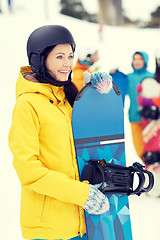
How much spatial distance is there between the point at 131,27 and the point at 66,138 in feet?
19.0

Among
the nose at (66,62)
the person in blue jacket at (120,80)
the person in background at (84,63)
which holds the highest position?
the nose at (66,62)

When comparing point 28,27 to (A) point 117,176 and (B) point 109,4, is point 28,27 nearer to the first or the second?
(B) point 109,4

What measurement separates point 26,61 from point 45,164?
4139 mm

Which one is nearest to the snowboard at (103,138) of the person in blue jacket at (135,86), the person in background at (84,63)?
the person in background at (84,63)

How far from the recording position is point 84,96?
1.65 m

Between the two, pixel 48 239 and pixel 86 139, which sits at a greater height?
pixel 86 139

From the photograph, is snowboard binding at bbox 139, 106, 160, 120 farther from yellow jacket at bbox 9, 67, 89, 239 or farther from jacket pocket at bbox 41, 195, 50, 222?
jacket pocket at bbox 41, 195, 50, 222

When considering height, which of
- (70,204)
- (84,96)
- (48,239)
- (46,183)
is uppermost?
(84,96)

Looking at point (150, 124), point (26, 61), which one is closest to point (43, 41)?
point (150, 124)

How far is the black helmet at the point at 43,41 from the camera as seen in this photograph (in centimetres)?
151

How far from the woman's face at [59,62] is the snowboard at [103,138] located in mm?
131

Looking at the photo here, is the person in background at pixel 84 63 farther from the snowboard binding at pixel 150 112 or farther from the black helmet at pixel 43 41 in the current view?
the black helmet at pixel 43 41

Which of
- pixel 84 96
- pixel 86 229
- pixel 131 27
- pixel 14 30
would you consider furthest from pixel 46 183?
pixel 131 27

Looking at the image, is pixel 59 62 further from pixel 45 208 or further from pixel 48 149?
pixel 45 208
